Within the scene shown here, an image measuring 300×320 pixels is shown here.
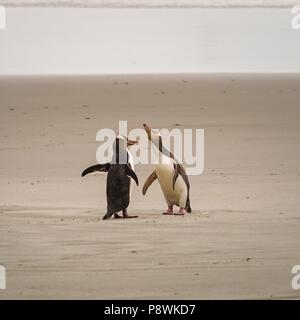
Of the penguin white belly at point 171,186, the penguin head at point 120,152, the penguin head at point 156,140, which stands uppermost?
the penguin head at point 156,140

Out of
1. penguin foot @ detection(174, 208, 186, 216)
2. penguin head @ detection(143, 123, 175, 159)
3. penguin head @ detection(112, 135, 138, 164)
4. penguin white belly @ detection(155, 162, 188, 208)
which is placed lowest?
penguin foot @ detection(174, 208, 186, 216)

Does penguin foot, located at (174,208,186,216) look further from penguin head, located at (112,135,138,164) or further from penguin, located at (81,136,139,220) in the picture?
penguin head, located at (112,135,138,164)

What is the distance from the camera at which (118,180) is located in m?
6.01

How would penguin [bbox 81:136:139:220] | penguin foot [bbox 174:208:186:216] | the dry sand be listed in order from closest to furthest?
1. the dry sand
2. penguin [bbox 81:136:139:220]
3. penguin foot [bbox 174:208:186:216]

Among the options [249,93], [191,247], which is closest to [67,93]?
[249,93]

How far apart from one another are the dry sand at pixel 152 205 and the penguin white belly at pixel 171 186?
0.10 metres

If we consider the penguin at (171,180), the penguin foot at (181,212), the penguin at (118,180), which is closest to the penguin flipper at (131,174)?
the penguin at (118,180)

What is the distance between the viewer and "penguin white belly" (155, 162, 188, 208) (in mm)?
6102

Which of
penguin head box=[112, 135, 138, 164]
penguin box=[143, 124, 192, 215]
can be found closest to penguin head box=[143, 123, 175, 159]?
penguin box=[143, 124, 192, 215]

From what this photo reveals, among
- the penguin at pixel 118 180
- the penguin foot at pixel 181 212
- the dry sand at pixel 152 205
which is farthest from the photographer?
the penguin foot at pixel 181 212

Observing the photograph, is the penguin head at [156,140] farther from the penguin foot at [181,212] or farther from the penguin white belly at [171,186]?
the penguin foot at [181,212]

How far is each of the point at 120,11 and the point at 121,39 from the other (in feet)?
3.39

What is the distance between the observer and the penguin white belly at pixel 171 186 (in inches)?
240
